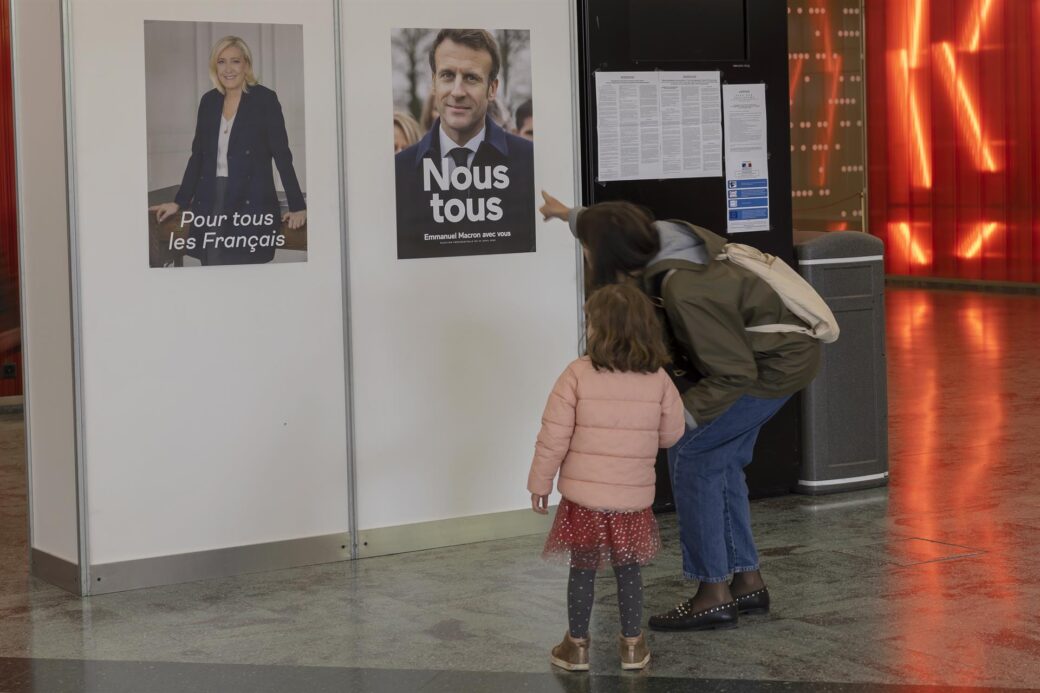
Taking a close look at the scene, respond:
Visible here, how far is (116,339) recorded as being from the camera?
17.6ft

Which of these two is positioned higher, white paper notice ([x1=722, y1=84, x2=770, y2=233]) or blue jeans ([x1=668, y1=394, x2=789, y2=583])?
white paper notice ([x1=722, y1=84, x2=770, y2=233])

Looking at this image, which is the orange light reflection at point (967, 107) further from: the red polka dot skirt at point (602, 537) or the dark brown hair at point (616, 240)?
the red polka dot skirt at point (602, 537)

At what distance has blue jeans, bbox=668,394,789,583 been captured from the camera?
464 cm

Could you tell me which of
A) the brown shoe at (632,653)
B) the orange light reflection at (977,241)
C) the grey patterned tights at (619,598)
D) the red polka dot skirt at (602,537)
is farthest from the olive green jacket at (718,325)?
the orange light reflection at (977,241)

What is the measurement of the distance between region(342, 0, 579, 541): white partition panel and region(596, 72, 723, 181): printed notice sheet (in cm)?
19

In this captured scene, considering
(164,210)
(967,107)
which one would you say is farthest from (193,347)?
(967,107)

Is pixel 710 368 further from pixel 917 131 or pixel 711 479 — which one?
pixel 917 131

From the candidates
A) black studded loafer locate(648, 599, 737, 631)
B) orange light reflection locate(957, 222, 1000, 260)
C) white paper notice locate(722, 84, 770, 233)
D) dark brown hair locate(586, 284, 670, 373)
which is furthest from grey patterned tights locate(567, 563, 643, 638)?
orange light reflection locate(957, 222, 1000, 260)

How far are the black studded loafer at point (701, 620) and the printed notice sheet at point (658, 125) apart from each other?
7.29 feet

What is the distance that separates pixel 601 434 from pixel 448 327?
6.31 feet

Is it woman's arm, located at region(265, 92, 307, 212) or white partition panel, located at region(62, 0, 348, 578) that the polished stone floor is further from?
woman's arm, located at region(265, 92, 307, 212)

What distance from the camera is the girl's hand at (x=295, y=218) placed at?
18.5ft

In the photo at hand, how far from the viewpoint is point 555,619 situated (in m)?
4.91

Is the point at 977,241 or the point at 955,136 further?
the point at 955,136
